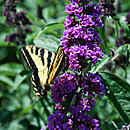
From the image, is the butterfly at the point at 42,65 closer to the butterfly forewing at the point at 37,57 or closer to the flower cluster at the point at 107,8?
the butterfly forewing at the point at 37,57

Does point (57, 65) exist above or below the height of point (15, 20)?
below

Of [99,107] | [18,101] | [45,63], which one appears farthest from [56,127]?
[18,101]

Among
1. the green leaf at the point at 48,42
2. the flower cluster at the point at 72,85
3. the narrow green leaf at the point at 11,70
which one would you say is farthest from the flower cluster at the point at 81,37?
the narrow green leaf at the point at 11,70

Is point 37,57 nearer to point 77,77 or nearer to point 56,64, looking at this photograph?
point 56,64

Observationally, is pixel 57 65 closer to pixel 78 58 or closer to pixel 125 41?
pixel 78 58

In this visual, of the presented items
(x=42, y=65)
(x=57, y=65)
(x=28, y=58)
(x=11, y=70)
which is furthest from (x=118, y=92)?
(x=11, y=70)

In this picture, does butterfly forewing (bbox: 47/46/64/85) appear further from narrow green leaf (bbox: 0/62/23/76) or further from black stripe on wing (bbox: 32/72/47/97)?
narrow green leaf (bbox: 0/62/23/76)

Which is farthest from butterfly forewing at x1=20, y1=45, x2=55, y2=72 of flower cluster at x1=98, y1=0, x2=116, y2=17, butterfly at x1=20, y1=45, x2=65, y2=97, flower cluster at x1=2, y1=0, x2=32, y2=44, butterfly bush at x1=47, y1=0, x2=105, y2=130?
flower cluster at x1=2, y1=0, x2=32, y2=44
